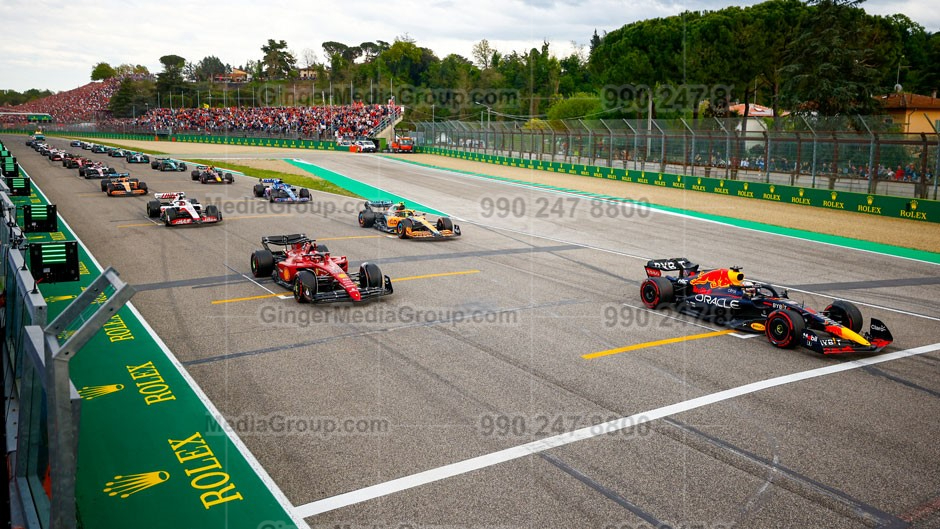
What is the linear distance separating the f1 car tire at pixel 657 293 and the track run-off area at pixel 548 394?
0.24 meters

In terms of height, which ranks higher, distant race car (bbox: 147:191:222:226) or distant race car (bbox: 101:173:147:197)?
distant race car (bbox: 101:173:147:197)

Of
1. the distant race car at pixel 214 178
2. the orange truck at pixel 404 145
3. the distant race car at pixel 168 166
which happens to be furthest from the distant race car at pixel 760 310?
the orange truck at pixel 404 145

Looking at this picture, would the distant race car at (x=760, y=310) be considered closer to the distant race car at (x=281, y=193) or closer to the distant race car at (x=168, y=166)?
the distant race car at (x=281, y=193)

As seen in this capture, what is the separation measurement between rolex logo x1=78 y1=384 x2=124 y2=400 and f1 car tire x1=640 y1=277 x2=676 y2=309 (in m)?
8.77

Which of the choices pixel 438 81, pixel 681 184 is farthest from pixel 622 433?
pixel 438 81

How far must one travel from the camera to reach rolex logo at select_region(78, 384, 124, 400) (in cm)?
844

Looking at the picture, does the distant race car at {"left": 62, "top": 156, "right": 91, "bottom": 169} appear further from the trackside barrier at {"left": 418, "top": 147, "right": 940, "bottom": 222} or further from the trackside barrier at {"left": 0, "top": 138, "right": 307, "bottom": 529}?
the trackside barrier at {"left": 0, "top": 138, "right": 307, "bottom": 529}

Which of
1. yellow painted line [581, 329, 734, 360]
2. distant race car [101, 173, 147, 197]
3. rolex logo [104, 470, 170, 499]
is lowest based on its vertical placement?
rolex logo [104, 470, 170, 499]

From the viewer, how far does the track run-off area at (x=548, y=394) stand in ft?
20.7

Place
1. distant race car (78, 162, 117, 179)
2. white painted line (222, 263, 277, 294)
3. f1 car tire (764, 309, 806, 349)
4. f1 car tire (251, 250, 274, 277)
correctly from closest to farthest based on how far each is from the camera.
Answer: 1. f1 car tire (764, 309, 806, 349)
2. white painted line (222, 263, 277, 294)
3. f1 car tire (251, 250, 274, 277)
4. distant race car (78, 162, 117, 179)

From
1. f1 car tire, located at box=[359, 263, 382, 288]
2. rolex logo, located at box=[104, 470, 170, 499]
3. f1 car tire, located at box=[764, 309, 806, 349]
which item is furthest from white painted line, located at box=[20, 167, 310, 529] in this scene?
f1 car tire, located at box=[764, 309, 806, 349]

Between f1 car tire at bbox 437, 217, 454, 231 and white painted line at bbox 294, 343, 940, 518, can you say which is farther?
f1 car tire at bbox 437, 217, 454, 231

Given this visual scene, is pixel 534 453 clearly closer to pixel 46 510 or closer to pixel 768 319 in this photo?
pixel 46 510

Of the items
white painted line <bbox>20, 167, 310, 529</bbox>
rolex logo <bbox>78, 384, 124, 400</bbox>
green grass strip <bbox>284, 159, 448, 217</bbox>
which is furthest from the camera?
green grass strip <bbox>284, 159, 448, 217</bbox>
